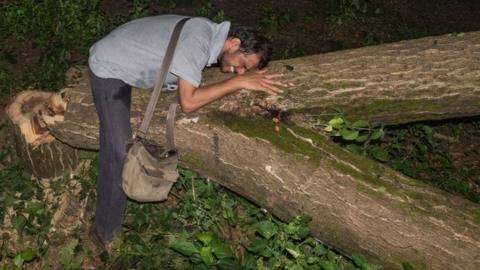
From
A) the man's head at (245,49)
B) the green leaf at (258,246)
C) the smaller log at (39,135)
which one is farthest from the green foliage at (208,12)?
the green leaf at (258,246)

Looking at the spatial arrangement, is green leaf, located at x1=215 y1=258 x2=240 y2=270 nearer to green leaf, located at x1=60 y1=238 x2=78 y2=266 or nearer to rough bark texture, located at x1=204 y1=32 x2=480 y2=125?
rough bark texture, located at x1=204 y1=32 x2=480 y2=125

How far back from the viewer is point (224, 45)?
12.0 ft

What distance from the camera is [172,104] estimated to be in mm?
3578

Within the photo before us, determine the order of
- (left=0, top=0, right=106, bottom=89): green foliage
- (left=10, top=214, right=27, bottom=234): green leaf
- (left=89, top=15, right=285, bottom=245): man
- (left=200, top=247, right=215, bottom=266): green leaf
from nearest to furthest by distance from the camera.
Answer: (left=200, top=247, right=215, bottom=266): green leaf, (left=89, top=15, right=285, bottom=245): man, (left=10, top=214, right=27, bottom=234): green leaf, (left=0, top=0, right=106, bottom=89): green foliage

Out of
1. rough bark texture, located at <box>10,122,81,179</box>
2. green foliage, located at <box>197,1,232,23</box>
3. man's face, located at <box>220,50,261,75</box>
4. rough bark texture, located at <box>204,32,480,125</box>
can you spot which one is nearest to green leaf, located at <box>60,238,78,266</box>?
rough bark texture, located at <box>10,122,81,179</box>

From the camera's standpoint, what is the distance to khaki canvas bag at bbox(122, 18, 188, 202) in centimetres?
343

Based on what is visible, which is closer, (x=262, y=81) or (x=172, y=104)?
(x=172, y=104)

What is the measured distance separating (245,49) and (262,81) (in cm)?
28

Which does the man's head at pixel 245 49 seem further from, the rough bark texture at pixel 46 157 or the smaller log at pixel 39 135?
the rough bark texture at pixel 46 157

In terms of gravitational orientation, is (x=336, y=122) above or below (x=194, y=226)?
above

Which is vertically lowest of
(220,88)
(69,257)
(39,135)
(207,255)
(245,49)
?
(69,257)

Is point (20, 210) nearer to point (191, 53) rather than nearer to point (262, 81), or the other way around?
point (191, 53)

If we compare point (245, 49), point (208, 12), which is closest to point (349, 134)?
point (245, 49)

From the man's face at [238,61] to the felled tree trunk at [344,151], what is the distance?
242 mm
